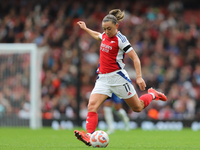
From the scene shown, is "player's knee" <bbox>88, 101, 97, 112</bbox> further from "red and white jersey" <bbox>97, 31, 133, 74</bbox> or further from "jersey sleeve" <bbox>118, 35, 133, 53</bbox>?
"jersey sleeve" <bbox>118, 35, 133, 53</bbox>

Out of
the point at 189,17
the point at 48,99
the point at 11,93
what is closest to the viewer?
the point at 11,93

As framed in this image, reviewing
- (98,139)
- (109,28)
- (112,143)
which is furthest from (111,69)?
(112,143)

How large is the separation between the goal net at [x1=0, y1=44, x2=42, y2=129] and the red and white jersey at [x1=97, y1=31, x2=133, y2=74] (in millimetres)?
7362

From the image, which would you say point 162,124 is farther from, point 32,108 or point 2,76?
point 2,76

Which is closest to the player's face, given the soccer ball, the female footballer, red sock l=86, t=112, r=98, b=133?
the female footballer

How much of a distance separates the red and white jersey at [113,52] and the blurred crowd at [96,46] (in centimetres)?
755

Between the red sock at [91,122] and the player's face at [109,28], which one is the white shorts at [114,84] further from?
the player's face at [109,28]

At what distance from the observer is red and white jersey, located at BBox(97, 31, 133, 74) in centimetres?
587

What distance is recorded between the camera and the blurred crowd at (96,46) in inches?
548

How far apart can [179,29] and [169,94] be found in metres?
3.81

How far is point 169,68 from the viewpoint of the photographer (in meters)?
14.9

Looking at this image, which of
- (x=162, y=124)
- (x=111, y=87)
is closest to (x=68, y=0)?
(x=162, y=124)

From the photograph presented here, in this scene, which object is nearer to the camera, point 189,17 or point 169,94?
point 169,94

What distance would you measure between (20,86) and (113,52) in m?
7.71
